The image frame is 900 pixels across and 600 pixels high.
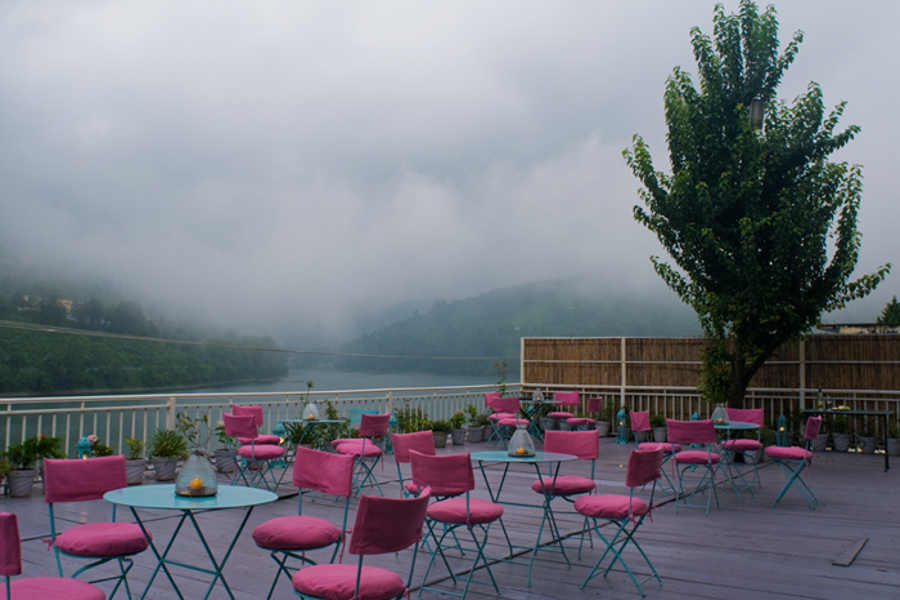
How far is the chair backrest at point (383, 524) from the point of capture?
2605 millimetres

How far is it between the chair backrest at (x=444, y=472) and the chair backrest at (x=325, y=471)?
1.57 ft

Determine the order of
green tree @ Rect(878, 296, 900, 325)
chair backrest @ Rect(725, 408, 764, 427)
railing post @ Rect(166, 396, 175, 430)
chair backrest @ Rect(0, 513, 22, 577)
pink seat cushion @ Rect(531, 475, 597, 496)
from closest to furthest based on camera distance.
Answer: chair backrest @ Rect(0, 513, 22, 577)
pink seat cushion @ Rect(531, 475, 597, 496)
railing post @ Rect(166, 396, 175, 430)
chair backrest @ Rect(725, 408, 764, 427)
green tree @ Rect(878, 296, 900, 325)

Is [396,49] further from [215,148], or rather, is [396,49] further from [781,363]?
[215,148]

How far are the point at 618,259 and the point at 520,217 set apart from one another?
11.5m

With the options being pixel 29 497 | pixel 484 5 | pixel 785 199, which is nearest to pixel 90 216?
pixel 484 5

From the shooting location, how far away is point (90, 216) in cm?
3438

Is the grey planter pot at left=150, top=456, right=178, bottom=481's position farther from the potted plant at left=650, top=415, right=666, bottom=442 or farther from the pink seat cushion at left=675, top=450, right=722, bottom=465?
the potted plant at left=650, top=415, right=666, bottom=442

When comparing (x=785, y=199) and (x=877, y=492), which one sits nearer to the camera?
(x=877, y=492)

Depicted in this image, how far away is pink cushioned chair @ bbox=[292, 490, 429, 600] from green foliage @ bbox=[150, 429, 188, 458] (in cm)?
568

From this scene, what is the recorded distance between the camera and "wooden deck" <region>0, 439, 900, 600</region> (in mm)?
3990

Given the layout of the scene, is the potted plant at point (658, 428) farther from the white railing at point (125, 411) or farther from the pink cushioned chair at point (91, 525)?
the pink cushioned chair at point (91, 525)

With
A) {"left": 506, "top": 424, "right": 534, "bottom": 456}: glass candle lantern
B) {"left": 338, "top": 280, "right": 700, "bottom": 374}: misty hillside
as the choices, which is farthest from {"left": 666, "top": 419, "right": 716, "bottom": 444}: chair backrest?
{"left": 338, "top": 280, "right": 700, "bottom": 374}: misty hillside

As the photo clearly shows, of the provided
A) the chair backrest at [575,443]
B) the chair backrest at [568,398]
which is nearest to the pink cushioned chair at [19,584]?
the chair backrest at [575,443]

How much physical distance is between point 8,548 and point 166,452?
5.88 meters
